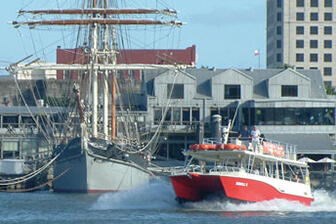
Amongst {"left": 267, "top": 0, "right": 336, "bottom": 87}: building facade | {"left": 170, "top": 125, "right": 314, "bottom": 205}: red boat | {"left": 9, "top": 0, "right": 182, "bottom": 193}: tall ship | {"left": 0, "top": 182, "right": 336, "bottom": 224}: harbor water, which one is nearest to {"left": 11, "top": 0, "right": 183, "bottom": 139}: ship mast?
{"left": 9, "top": 0, "right": 182, "bottom": 193}: tall ship

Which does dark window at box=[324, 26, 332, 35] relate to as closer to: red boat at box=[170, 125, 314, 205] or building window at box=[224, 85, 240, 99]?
building window at box=[224, 85, 240, 99]

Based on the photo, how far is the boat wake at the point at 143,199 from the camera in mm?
52781

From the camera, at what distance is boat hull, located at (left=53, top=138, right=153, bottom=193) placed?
70750mm

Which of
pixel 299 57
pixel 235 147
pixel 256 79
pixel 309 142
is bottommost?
pixel 309 142

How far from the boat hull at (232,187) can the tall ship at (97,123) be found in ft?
59.6

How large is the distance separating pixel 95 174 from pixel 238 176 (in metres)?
24.3

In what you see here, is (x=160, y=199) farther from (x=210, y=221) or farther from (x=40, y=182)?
(x=40, y=182)

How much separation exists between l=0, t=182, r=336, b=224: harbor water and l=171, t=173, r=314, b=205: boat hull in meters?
0.38

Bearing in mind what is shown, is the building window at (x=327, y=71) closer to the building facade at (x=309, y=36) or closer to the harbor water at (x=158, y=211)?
the building facade at (x=309, y=36)

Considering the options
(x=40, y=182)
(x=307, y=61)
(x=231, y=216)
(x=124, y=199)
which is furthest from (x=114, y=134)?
(x=307, y=61)

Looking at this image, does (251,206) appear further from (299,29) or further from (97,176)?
(299,29)

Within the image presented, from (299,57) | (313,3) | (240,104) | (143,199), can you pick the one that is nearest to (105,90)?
(240,104)

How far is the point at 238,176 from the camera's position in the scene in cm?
4803

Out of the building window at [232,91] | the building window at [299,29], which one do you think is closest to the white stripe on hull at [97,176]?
the building window at [232,91]
